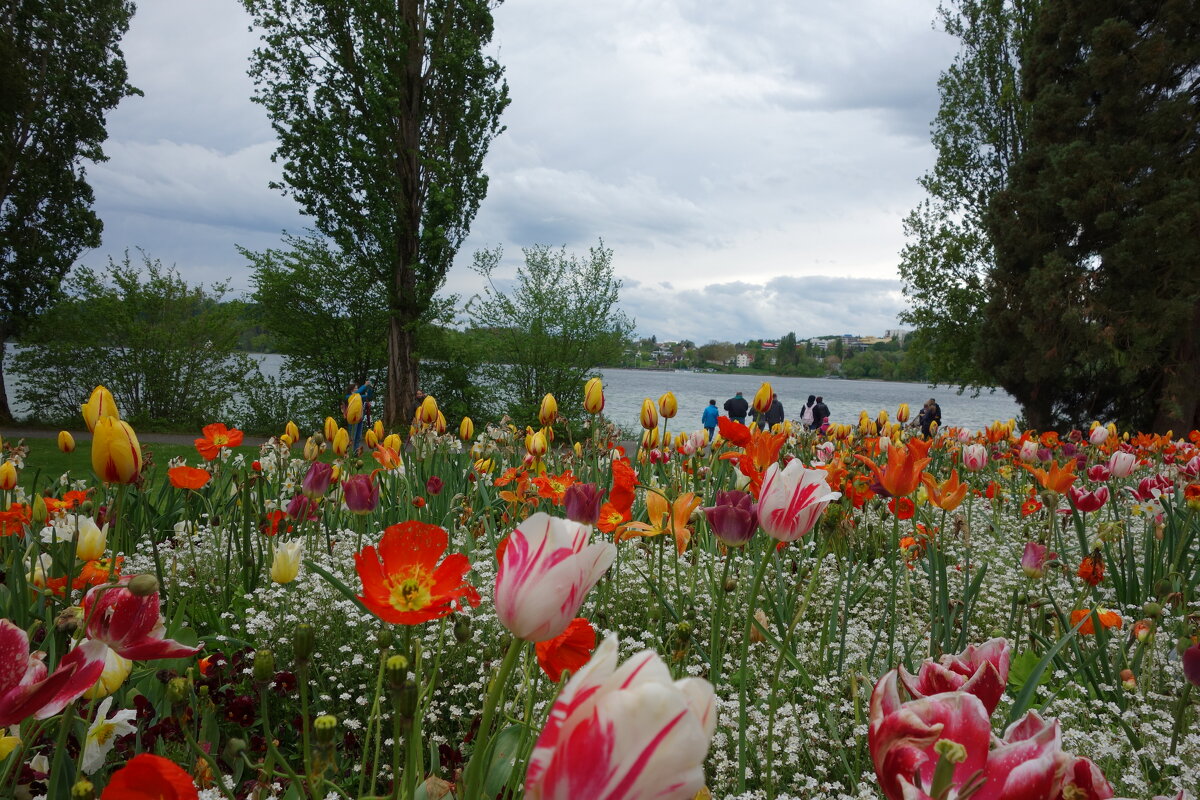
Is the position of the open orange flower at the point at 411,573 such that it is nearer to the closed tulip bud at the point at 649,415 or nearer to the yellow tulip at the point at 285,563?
the yellow tulip at the point at 285,563

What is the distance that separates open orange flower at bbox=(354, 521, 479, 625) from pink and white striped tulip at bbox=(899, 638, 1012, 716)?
59cm

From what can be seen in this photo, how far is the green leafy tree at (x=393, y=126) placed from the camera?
14.5 m

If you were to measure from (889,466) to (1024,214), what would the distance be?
56.1 ft

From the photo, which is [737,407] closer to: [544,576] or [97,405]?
[97,405]

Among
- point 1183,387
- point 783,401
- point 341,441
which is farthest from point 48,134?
point 783,401

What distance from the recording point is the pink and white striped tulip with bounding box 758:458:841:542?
1.36 meters

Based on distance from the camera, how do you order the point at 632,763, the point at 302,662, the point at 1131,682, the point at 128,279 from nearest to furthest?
1. the point at 632,763
2. the point at 302,662
3. the point at 1131,682
4. the point at 128,279

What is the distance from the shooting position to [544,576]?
2.46 ft

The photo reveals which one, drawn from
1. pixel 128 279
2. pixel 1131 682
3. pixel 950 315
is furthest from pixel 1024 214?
pixel 128 279

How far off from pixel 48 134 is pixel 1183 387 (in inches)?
1042

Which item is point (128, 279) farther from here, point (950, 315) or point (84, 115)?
point (950, 315)

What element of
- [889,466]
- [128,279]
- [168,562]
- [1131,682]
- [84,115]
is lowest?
[168,562]

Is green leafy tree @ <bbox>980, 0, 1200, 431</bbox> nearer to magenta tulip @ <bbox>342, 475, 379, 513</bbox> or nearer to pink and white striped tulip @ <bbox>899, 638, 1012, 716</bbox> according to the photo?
magenta tulip @ <bbox>342, 475, 379, 513</bbox>

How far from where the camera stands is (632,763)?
43cm
